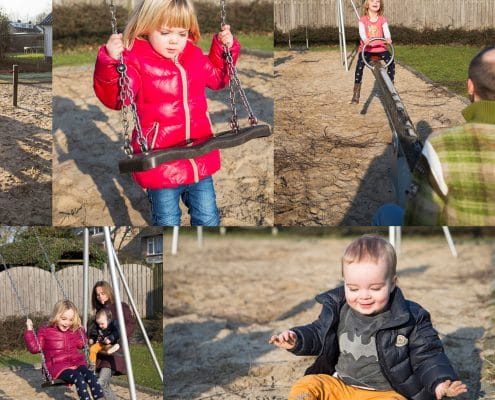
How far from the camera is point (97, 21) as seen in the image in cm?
777

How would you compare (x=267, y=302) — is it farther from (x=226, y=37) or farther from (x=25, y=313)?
(x=226, y=37)

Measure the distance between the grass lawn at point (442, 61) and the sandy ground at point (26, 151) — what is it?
7.10ft

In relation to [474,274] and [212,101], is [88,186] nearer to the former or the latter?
[212,101]

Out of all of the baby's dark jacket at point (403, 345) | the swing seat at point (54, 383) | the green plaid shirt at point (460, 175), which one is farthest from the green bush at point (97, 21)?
the baby's dark jacket at point (403, 345)

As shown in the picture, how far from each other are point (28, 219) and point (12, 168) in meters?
0.45

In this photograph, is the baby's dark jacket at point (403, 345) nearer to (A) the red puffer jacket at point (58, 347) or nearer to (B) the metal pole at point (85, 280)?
(A) the red puffer jacket at point (58, 347)

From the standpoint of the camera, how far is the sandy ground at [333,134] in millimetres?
6849

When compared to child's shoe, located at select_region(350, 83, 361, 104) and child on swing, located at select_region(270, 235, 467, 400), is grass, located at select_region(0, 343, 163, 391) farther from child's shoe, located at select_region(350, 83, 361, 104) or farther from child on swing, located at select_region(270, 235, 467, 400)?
child's shoe, located at select_region(350, 83, 361, 104)

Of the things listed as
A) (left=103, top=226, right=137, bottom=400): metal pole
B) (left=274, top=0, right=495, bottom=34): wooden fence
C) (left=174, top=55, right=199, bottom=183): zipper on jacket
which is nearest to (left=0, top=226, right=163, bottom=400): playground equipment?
(left=103, top=226, right=137, bottom=400): metal pole

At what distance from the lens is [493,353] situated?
261 inches

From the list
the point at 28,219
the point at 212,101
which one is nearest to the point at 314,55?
the point at 212,101

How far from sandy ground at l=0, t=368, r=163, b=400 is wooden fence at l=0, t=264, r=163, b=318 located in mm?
370

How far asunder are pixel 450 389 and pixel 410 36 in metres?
3.16

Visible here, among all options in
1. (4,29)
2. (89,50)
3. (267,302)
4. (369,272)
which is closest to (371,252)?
(369,272)
